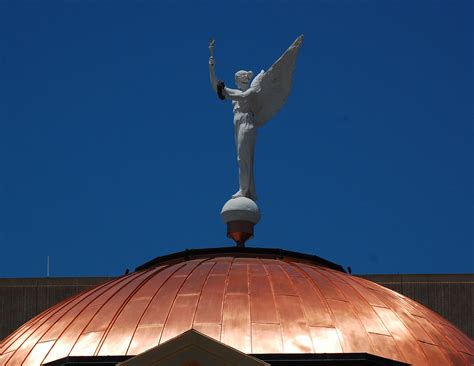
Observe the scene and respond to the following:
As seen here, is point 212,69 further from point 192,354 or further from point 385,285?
point 385,285

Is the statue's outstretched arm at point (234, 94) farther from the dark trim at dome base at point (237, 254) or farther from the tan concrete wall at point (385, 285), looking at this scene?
the tan concrete wall at point (385, 285)

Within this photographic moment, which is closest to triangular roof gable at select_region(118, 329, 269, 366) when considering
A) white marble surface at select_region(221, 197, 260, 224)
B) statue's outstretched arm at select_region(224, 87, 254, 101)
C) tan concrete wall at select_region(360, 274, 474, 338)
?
white marble surface at select_region(221, 197, 260, 224)

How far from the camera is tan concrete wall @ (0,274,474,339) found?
5684cm

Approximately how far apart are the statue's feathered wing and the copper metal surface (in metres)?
4.10

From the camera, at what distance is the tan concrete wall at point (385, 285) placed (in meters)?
56.8

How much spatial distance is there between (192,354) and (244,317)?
8.85ft

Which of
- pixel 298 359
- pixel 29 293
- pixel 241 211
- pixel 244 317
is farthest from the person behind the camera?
pixel 29 293

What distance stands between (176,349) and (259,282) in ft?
14.2

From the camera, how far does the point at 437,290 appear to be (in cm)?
5703

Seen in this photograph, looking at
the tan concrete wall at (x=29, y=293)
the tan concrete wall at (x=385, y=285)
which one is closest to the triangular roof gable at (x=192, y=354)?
the tan concrete wall at (x=385, y=285)

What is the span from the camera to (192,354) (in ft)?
100

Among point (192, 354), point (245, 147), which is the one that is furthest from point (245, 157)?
point (192, 354)

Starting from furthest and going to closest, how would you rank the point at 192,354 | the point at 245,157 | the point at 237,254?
the point at 245,157
the point at 237,254
the point at 192,354

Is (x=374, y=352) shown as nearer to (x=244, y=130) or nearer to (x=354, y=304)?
(x=354, y=304)
